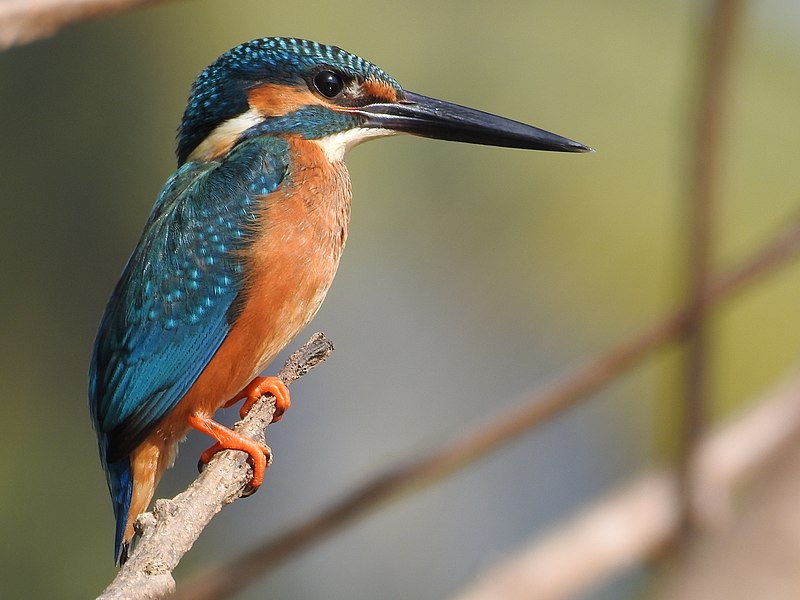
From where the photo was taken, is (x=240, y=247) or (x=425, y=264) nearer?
(x=240, y=247)

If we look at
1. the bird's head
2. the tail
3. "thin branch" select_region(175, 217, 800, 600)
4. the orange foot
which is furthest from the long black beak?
the tail

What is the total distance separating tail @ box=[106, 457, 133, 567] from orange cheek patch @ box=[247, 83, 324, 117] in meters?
0.81

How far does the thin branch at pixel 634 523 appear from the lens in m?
2.35

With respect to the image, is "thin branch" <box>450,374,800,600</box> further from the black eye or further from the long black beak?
the black eye

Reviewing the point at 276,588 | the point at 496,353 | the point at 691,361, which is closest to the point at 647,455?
the point at 496,353

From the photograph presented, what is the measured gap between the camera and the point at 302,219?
2.42 m

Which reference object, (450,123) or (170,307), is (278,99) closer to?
(450,123)

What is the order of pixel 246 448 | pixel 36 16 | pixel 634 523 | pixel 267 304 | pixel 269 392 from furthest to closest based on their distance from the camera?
pixel 634 523 → pixel 267 304 → pixel 269 392 → pixel 246 448 → pixel 36 16

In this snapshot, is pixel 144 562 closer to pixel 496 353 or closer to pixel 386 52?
pixel 386 52

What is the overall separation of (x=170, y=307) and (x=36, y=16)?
82cm

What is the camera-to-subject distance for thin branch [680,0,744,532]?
7.18 feet

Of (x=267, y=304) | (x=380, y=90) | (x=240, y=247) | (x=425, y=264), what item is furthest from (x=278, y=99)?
(x=425, y=264)

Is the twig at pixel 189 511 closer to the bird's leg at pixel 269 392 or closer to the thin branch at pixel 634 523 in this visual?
the bird's leg at pixel 269 392

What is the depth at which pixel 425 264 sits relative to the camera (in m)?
6.30
